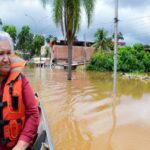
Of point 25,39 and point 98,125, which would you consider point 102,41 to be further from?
point 98,125

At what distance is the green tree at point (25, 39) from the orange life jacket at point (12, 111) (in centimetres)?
6396

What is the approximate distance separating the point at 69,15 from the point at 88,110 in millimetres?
11693

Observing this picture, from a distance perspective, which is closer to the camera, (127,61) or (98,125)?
(98,125)

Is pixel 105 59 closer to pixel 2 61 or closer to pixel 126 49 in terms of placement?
pixel 126 49

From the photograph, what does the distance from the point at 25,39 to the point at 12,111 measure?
65.6 metres

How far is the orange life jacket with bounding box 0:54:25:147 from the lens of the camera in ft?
8.34

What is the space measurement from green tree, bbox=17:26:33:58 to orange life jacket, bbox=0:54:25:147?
210 feet

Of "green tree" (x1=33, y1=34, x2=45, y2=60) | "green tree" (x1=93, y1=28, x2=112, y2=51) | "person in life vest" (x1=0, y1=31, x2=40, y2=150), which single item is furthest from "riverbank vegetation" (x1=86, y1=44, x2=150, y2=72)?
"person in life vest" (x1=0, y1=31, x2=40, y2=150)

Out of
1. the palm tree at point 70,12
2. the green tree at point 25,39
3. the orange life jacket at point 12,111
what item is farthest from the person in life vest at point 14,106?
the green tree at point 25,39

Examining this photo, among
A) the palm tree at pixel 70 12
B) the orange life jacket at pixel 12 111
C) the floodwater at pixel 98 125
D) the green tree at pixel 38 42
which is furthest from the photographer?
the green tree at pixel 38 42

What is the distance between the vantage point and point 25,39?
6700 centimetres

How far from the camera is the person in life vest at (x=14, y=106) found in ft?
8.39

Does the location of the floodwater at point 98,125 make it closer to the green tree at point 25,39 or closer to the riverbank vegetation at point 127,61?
the riverbank vegetation at point 127,61

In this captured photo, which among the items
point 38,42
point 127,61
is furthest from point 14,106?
point 38,42
